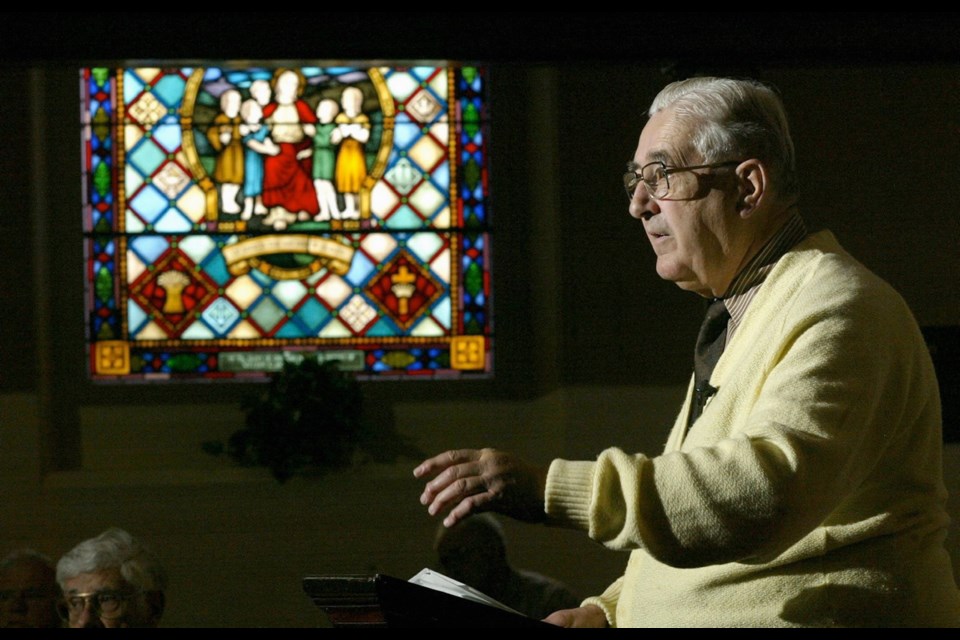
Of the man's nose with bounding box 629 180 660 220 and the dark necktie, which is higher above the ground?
the man's nose with bounding box 629 180 660 220

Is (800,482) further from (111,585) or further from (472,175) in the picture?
(472,175)

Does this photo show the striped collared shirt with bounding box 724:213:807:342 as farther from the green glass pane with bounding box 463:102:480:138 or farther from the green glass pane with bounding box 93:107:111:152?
the green glass pane with bounding box 93:107:111:152

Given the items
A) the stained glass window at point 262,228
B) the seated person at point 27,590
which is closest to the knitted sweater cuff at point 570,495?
the seated person at point 27,590

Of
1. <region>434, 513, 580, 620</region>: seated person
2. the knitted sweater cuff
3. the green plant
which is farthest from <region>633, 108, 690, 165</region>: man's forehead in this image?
the green plant

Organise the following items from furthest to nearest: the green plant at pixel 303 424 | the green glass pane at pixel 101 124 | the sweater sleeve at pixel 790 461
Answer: the green glass pane at pixel 101 124, the green plant at pixel 303 424, the sweater sleeve at pixel 790 461

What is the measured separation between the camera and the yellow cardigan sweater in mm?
1358

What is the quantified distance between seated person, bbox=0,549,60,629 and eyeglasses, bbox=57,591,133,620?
34 centimetres

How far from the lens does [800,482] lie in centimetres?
Answer: 135

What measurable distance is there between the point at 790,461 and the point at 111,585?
8.19ft

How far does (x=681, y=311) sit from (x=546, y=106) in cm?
108

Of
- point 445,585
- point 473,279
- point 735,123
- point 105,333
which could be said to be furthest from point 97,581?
point 473,279

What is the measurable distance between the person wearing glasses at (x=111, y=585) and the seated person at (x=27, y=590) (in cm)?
28

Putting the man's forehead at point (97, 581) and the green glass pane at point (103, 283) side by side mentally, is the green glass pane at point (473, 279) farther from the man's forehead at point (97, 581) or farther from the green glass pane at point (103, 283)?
the man's forehead at point (97, 581)

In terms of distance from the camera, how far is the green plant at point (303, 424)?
5.59 meters
